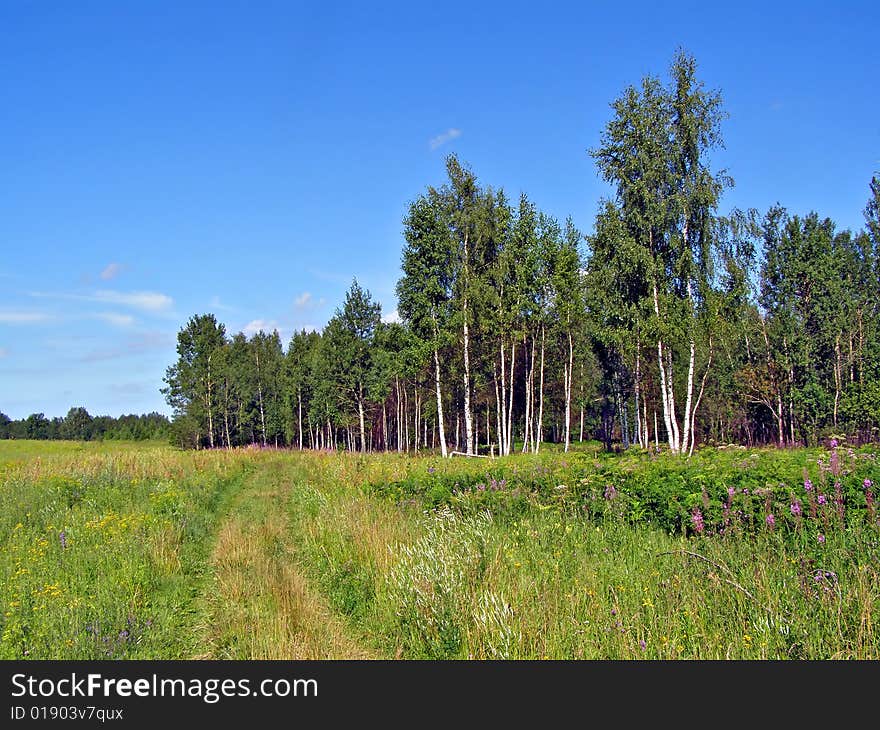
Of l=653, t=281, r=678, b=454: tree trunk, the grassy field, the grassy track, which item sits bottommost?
the grassy track

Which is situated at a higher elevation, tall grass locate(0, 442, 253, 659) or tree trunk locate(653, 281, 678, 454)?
tree trunk locate(653, 281, 678, 454)

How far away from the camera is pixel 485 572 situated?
246 inches

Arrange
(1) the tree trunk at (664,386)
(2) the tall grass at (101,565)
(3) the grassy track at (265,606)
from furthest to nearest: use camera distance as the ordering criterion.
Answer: (1) the tree trunk at (664,386), (2) the tall grass at (101,565), (3) the grassy track at (265,606)

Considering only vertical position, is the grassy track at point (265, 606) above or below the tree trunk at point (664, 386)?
below

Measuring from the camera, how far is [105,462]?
21.3m

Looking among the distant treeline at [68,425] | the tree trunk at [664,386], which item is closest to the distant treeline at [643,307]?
the tree trunk at [664,386]

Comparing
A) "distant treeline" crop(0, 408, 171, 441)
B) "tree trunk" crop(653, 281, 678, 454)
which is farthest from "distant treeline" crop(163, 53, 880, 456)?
"distant treeline" crop(0, 408, 171, 441)

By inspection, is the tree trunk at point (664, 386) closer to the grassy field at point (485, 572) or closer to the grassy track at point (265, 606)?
the grassy field at point (485, 572)

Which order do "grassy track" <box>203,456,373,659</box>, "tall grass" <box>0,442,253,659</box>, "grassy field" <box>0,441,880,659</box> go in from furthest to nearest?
Result: 1. "tall grass" <box>0,442,253,659</box>
2. "grassy track" <box>203,456,373,659</box>
3. "grassy field" <box>0,441,880,659</box>

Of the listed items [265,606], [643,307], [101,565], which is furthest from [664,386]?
[101,565]

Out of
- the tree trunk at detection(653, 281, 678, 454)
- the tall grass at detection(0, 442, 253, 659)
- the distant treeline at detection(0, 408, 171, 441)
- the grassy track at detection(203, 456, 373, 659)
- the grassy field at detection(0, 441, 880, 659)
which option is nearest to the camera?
the grassy field at detection(0, 441, 880, 659)

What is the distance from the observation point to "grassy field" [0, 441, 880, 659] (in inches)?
196

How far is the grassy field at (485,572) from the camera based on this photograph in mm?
4969

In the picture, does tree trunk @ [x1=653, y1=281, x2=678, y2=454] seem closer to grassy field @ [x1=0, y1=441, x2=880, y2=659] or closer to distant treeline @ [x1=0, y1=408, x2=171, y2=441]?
grassy field @ [x1=0, y1=441, x2=880, y2=659]
